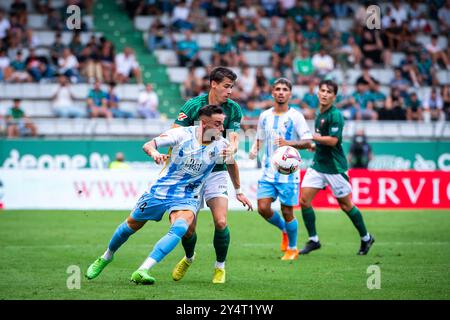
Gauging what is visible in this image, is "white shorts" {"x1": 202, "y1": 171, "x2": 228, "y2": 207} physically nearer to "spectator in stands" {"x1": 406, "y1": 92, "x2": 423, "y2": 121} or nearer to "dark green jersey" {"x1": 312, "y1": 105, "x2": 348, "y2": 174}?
"dark green jersey" {"x1": 312, "y1": 105, "x2": 348, "y2": 174}

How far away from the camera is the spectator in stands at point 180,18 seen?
27.7 meters

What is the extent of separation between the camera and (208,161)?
938 centimetres

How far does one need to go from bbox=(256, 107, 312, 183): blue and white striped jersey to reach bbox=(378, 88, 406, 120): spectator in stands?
1326cm

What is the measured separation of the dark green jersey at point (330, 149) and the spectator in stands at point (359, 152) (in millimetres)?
10314

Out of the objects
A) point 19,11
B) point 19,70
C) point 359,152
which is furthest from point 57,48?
point 359,152

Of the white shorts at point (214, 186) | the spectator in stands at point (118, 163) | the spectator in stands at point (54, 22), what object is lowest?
the spectator in stands at point (118, 163)

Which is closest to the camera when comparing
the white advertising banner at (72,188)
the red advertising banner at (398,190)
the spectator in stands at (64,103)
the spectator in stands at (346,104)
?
the white advertising banner at (72,188)

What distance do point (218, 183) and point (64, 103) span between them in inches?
577

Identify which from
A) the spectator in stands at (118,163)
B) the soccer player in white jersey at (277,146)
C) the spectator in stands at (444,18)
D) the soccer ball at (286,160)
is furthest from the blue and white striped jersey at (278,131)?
the spectator in stands at (444,18)

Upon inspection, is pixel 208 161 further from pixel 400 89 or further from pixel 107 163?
pixel 400 89

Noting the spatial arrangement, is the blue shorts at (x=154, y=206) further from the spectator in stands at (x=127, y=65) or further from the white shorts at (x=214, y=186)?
the spectator in stands at (x=127, y=65)

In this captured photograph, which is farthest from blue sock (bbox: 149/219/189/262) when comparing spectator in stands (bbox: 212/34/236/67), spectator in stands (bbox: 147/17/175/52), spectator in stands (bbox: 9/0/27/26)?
spectator in stands (bbox: 147/17/175/52)

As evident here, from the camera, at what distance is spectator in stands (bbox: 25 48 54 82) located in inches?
976

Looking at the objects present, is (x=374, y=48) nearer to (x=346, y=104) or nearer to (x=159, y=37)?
(x=346, y=104)
